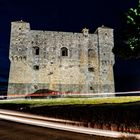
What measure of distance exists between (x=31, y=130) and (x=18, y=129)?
0.52 meters

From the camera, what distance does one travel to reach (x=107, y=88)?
49.2m

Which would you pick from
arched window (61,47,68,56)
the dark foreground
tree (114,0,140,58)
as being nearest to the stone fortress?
arched window (61,47,68,56)

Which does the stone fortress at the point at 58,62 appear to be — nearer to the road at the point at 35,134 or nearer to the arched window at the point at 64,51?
the arched window at the point at 64,51

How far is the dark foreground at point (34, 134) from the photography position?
806cm

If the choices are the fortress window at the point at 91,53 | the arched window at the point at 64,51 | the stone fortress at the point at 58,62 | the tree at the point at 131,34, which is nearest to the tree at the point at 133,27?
the tree at the point at 131,34

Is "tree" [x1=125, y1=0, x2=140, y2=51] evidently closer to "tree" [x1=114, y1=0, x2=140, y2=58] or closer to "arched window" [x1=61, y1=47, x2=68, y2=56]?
"tree" [x1=114, y1=0, x2=140, y2=58]

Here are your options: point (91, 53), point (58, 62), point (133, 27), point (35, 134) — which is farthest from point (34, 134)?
→ point (91, 53)

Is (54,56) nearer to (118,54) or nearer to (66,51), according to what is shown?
(66,51)

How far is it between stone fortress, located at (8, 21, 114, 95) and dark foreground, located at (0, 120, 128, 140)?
124 ft

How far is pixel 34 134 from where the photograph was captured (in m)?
8.47

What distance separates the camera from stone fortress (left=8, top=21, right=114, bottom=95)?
47.9 metres

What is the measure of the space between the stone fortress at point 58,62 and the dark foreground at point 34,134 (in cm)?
3765

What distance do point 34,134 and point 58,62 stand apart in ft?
135

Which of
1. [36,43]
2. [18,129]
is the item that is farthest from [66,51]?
[18,129]
